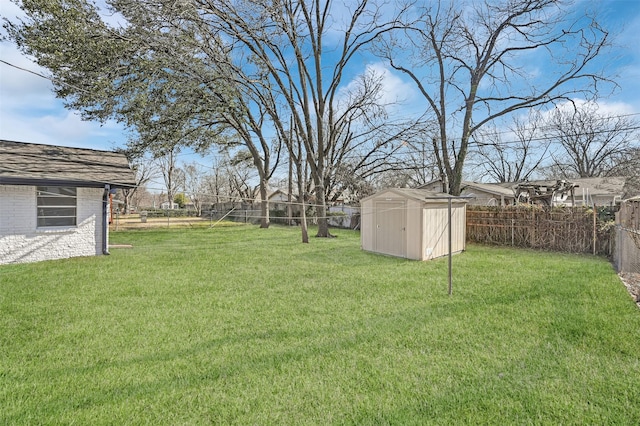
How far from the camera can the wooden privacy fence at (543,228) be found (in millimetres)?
8430

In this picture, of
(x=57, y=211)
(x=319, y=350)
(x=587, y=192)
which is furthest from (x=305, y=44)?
(x=587, y=192)

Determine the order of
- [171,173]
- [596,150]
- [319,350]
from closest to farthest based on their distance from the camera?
[319,350] < [596,150] < [171,173]

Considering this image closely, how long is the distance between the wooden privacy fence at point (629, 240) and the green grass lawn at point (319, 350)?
547 mm

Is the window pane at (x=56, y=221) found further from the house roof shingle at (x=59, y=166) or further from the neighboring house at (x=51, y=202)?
the house roof shingle at (x=59, y=166)

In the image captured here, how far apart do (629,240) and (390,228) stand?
4.86m

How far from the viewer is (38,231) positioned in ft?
25.3

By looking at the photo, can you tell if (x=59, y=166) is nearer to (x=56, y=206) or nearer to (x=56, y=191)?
(x=56, y=191)

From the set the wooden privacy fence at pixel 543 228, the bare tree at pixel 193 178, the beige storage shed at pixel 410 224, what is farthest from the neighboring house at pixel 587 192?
the bare tree at pixel 193 178

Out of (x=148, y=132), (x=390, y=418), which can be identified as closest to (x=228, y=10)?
(x=148, y=132)

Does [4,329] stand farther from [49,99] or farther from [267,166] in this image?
[267,166]

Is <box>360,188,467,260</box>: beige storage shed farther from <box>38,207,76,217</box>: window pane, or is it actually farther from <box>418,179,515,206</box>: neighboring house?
<box>418,179,515,206</box>: neighboring house

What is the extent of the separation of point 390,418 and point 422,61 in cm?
1671

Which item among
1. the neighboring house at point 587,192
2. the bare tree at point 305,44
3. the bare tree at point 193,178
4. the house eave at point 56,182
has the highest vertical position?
the bare tree at point 305,44

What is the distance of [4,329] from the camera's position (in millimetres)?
3438
